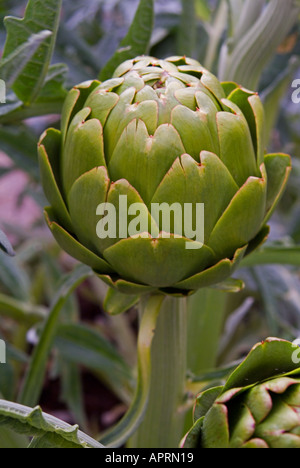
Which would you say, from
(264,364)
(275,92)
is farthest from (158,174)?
(275,92)

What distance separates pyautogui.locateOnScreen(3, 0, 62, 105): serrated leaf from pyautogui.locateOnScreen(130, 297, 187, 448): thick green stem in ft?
0.75

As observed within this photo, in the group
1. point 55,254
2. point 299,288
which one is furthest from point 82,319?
point 299,288

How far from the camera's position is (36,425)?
40 cm

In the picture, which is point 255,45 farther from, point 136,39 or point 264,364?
point 264,364

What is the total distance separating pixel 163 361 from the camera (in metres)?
0.57

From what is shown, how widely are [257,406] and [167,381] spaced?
0.21m

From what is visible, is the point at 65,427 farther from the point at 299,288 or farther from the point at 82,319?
the point at 82,319

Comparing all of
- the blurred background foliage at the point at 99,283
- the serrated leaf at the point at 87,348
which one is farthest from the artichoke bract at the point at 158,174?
the serrated leaf at the point at 87,348

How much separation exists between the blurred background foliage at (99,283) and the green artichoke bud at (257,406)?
13 centimetres

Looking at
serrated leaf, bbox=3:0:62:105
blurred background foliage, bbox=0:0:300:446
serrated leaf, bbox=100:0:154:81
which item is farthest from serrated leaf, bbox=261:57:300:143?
serrated leaf, bbox=3:0:62:105

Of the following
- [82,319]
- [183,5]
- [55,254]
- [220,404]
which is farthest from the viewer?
[82,319]

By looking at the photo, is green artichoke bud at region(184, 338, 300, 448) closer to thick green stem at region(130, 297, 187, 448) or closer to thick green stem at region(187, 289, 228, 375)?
thick green stem at region(130, 297, 187, 448)

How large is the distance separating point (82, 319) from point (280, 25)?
86cm

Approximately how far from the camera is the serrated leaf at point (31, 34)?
20.2 inches
